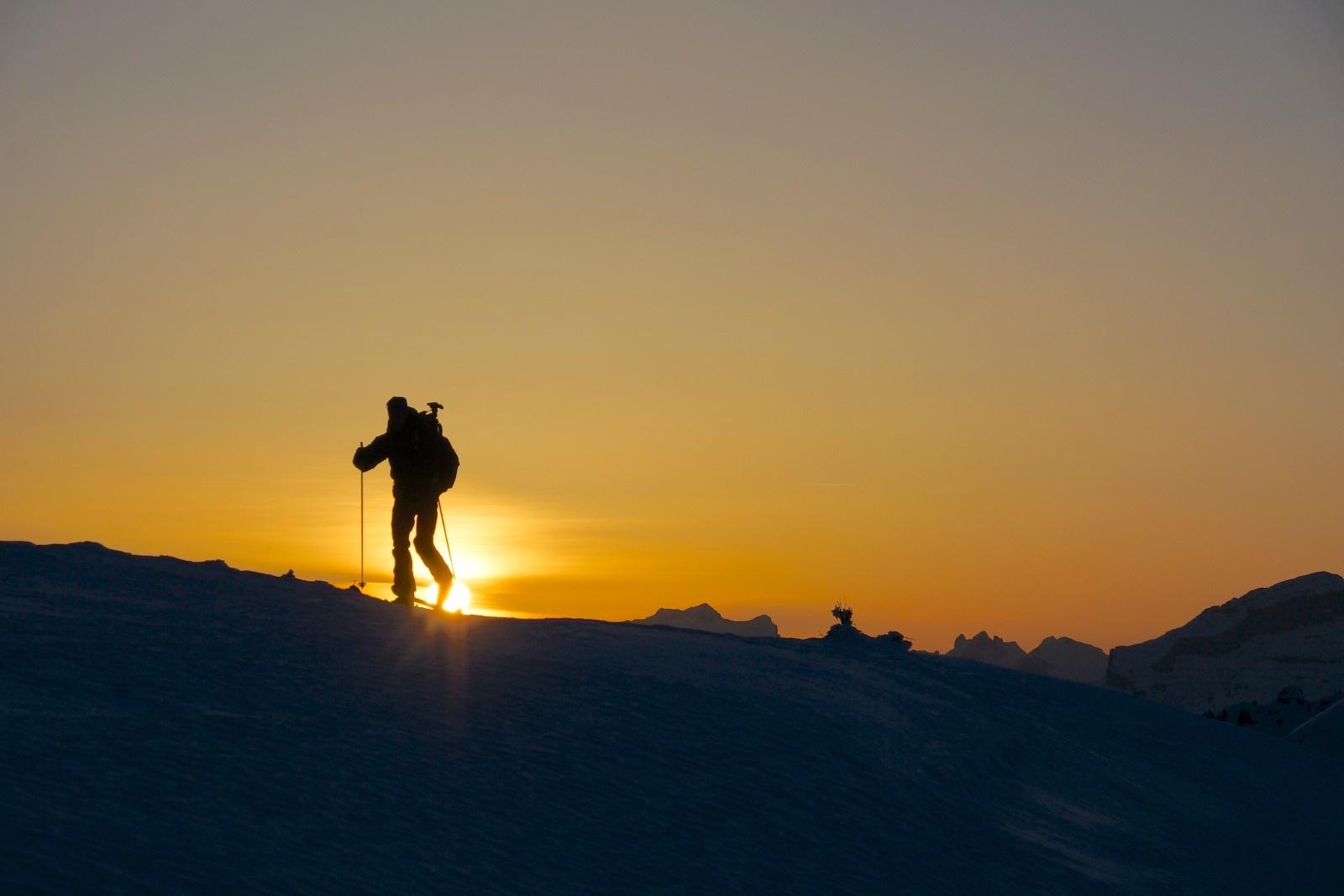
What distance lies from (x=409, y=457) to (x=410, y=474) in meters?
0.22

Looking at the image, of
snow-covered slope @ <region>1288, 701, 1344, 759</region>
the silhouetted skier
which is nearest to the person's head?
the silhouetted skier

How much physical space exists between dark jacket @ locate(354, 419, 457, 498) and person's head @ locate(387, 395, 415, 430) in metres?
0.06

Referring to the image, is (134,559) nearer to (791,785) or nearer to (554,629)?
(554,629)

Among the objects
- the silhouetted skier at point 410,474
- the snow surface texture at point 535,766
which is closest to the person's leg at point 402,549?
the silhouetted skier at point 410,474

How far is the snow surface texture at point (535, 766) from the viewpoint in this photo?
8.30 m

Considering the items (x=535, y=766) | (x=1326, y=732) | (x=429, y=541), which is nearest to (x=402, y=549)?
(x=429, y=541)

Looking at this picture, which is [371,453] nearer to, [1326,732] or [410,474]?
[410,474]

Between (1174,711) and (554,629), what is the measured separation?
8672mm

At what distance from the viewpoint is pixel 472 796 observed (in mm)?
9477

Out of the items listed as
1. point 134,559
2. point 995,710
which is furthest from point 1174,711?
point 134,559

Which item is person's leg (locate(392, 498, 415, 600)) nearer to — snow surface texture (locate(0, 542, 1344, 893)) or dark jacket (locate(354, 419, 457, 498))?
dark jacket (locate(354, 419, 457, 498))

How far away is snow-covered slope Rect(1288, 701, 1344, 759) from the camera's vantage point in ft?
64.1

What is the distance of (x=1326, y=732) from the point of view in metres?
19.9

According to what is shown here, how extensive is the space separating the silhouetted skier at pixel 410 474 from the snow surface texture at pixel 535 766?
208 centimetres
